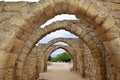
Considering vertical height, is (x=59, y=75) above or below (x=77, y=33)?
below

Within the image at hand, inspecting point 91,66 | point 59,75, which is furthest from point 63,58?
point 91,66

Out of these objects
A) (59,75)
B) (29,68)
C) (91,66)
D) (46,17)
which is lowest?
(59,75)

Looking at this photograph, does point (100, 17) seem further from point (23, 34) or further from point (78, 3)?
point (23, 34)

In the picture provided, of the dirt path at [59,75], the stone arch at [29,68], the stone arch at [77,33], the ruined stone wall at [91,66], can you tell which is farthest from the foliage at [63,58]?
the stone arch at [77,33]

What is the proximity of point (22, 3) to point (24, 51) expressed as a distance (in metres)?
4.10

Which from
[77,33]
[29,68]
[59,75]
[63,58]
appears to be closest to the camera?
[77,33]

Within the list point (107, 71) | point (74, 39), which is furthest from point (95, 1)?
point (74, 39)

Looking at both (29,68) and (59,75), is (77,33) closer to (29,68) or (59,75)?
(29,68)

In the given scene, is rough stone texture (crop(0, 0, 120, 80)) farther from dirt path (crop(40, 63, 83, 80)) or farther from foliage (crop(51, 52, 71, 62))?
foliage (crop(51, 52, 71, 62))

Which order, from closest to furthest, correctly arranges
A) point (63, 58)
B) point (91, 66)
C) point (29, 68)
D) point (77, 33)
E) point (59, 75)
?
point (77, 33) < point (29, 68) < point (91, 66) < point (59, 75) < point (63, 58)

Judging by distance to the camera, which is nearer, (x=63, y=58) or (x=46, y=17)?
(x=46, y=17)

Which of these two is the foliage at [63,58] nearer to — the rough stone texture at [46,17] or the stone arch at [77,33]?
the stone arch at [77,33]

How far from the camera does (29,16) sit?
380 cm

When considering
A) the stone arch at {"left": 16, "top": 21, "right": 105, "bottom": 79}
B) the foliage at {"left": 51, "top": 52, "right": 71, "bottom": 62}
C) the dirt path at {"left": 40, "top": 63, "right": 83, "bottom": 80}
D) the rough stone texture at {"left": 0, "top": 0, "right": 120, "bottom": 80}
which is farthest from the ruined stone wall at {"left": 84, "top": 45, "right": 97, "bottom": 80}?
the foliage at {"left": 51, "top": 52, "right": 71, "bottom": 62}
